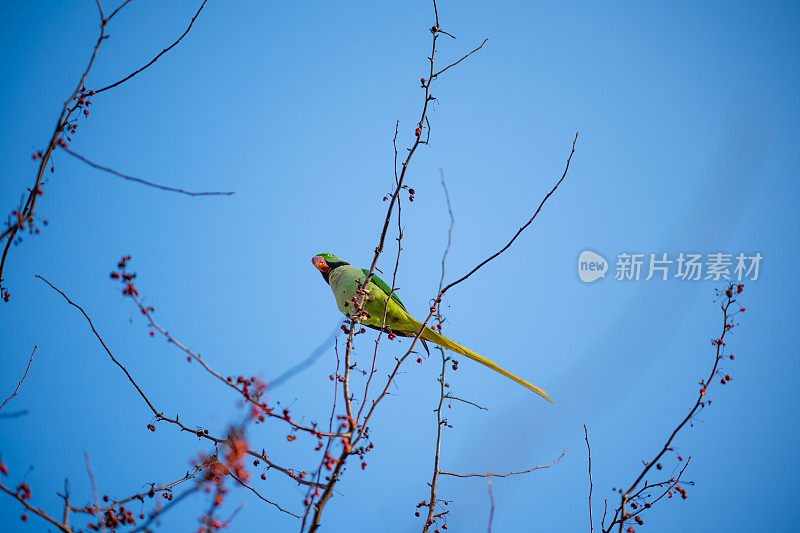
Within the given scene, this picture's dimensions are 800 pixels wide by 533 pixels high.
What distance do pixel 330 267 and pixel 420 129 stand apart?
2.56 metres

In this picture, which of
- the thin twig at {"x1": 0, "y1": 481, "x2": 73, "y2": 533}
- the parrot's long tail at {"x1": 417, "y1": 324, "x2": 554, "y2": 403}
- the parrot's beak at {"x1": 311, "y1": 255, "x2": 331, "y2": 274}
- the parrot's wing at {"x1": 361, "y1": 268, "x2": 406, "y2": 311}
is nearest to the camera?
the thin twig at {"x1": 0, "y1": 481, "x2": 73, "y2": 533}

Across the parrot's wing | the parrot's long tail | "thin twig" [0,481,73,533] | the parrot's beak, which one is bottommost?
"thin twig" [0,481,73,533]

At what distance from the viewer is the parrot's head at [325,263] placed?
4.50 metres

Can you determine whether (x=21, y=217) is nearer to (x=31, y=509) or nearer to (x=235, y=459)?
(x=31, y=509)

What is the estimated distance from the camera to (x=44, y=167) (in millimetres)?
1762

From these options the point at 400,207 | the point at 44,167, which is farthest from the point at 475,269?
the point at 44,167

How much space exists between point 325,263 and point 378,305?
84cm

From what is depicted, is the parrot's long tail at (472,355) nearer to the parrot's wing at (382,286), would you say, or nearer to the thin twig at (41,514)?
the parrot's wing at (382,286)

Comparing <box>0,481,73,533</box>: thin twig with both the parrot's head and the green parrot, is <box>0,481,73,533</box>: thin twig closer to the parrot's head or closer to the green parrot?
the green parrot

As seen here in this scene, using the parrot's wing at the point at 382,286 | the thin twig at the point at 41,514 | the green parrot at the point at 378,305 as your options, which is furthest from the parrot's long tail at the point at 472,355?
the thin twig at the point at 41,514

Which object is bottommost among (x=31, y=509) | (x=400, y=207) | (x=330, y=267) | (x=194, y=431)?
(x=31, y=509)

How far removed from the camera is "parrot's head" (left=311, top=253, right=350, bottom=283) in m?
4.50

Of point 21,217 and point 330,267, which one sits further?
point 330,267

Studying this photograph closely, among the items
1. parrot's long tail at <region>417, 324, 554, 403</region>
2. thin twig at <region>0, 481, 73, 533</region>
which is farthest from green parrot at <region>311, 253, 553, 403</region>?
thin twig at <region>0, 481, 73, 533</region>
